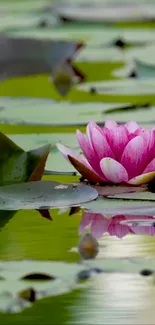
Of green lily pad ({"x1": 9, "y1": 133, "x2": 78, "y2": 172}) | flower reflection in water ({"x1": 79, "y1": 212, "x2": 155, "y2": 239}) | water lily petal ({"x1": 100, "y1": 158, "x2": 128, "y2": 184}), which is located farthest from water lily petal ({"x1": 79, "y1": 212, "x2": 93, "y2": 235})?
green lily pad ({"x1": 9, "y1": 133, "x2": 78, "y2": 172})

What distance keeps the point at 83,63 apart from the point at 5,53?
0.30m

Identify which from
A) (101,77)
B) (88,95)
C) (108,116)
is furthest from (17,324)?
(101,77)

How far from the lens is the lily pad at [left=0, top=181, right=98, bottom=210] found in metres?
1.93

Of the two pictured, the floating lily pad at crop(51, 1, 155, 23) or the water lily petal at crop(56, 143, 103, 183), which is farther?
the floating lily pad at crop(51, 1, 155, 23)

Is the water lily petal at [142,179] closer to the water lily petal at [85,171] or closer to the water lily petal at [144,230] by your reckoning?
the water lily petal at [85,171]

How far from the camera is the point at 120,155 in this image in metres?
2.02

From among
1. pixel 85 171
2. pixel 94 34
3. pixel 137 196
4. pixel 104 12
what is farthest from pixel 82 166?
pixel 104 12

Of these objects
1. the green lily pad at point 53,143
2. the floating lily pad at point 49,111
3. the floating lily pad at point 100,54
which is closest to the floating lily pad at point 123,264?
the green lily pad at point 53,143

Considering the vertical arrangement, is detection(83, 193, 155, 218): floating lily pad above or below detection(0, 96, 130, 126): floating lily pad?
above

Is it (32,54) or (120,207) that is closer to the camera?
(120,207)

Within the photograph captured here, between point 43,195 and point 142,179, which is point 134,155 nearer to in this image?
point 142,179

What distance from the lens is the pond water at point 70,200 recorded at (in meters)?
1.46

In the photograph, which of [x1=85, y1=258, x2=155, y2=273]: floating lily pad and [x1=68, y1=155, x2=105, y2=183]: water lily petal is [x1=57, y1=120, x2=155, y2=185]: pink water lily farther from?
[x1=85, y1=258, x2=155, y2=273]: floating lily pad

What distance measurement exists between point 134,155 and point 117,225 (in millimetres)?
217
